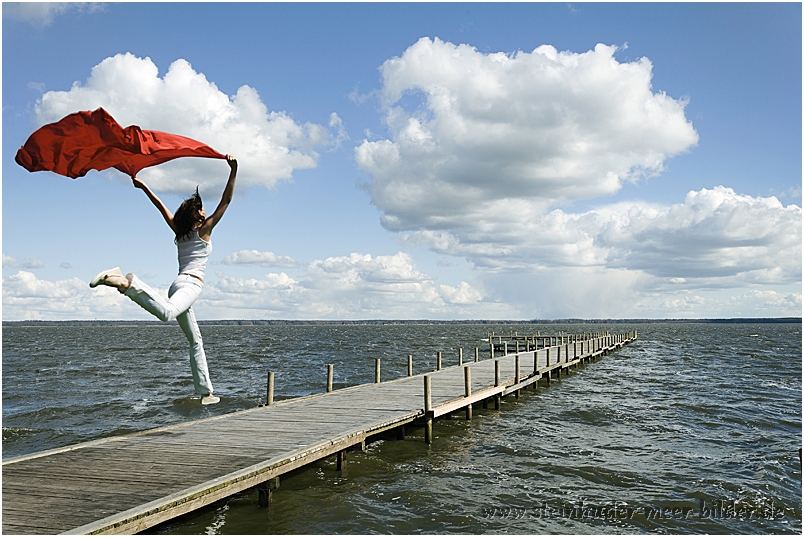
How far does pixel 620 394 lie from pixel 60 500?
23.7m

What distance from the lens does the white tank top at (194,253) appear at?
3.93 metres

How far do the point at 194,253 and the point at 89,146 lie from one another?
3.15ft

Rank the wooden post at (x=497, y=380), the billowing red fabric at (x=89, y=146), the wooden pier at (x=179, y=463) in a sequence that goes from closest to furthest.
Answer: the billowing red fabric at (x=89, y=146) < the wooden pier at (x=179, y=463) < the wooden post at (x=497, y=380)

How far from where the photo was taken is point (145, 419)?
74.9ft

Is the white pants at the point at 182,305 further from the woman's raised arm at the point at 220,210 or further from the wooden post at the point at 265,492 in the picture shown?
the wooden post at the point at 265,492

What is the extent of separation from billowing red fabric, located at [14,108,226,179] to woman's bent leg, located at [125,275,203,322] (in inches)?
35.2

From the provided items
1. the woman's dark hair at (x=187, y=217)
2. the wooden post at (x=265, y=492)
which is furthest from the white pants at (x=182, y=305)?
the wooden post at (x=265, y=492)

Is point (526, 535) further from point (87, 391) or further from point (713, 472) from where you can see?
point (87, 391)

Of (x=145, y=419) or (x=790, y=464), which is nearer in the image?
(x=790, y=464)

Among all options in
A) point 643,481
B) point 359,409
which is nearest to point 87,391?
point 359,409

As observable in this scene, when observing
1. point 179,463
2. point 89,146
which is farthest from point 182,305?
point 179,463

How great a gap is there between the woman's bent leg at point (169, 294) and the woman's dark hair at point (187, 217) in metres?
0.32

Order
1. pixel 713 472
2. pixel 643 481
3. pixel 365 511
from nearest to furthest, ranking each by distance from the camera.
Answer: pixel 365 511
pixel 643 481
pixel 713 472

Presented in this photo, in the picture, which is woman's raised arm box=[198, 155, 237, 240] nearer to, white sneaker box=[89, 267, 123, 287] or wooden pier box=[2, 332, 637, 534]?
white sneaker box=[89, 267, 123, 287]
